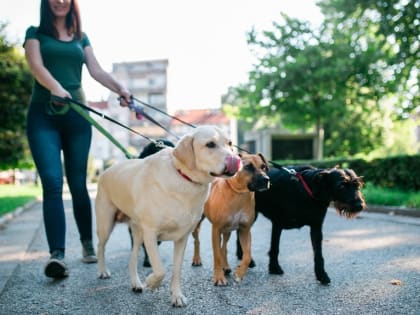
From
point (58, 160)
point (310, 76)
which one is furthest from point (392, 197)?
point (310, 76)

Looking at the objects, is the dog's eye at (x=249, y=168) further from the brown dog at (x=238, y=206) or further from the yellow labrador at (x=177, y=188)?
the yellow labrador at (x=177, y=188)

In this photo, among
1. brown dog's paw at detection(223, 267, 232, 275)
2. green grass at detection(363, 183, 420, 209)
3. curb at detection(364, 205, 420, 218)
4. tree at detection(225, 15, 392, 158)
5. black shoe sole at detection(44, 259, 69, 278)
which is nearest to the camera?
black shoe sole at detection(44, 259, 69, 278)

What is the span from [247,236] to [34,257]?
267 cm

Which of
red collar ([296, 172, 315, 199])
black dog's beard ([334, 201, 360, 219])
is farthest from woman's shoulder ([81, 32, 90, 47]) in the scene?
black dog's beard ([334, 201, 360, 219])

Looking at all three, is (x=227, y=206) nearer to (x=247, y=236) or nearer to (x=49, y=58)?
(x=247, y=236)

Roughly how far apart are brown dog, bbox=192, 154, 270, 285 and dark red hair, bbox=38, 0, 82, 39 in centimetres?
209

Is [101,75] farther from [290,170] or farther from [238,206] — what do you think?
[290,170]

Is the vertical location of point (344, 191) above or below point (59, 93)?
below

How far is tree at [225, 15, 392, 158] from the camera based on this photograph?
1917cm

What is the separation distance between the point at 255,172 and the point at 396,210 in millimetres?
6336

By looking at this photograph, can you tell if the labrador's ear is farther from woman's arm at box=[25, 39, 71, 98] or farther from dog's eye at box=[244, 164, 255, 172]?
woman's arm at box=[25, 39, 71, 98]

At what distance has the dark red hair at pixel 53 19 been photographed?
14.2 ft

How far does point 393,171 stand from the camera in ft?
37.6

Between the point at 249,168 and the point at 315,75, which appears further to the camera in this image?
the point at 315,75
